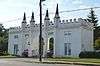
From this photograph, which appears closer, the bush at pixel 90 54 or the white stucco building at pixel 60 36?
the bush at pixel 90 54

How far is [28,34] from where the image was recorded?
71.6 metres

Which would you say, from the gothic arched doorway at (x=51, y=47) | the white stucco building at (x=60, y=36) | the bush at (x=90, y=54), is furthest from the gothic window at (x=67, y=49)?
the bush at (x=90, y=54)

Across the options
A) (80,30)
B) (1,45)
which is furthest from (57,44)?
(1,45)

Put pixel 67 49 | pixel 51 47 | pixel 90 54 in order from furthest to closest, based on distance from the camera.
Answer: pixel 51 47 < pixel 67 49 < pixel 90 54

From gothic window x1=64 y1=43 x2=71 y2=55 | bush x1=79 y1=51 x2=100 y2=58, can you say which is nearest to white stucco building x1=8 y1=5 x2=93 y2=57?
gothic window x1=64 y1=43 x2=71 y2=55

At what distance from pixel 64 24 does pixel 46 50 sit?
22.8 ft

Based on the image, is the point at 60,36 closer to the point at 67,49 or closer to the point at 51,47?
the point at 67,49

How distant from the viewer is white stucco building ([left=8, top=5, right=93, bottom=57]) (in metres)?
60.9

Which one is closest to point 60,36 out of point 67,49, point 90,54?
point 67,49

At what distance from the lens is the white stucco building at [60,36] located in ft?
200

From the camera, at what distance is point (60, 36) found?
6425cm

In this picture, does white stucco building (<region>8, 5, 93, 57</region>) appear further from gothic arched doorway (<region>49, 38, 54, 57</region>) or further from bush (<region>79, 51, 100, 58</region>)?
bush (<region>79, 51, 100, 58</region>)

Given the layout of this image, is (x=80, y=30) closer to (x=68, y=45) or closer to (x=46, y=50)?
(x=68, y=45)

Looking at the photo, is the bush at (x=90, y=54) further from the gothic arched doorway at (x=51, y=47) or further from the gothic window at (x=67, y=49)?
the gothic arched doorway at (x=51, y=47)
